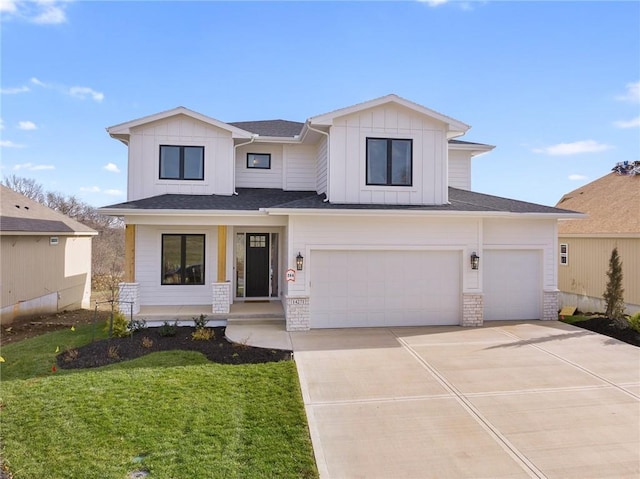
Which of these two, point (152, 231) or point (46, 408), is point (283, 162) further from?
point (46, 408)

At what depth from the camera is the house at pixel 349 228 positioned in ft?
35.1

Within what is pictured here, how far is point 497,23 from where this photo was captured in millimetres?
11383

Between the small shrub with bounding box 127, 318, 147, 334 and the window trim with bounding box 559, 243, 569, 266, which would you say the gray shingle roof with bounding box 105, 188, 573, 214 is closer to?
the small shrub with bounding box 127, 318, 147, 334

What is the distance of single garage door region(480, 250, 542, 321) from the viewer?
11.7m

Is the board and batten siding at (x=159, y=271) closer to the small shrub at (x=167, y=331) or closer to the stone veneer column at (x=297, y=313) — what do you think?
the small shrub at (x=167, y=331)

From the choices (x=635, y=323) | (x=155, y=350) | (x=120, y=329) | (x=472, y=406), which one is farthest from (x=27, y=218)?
(x=635, y=323)

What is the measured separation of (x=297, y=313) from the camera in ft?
34.1

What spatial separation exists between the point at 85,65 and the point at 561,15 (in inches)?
623

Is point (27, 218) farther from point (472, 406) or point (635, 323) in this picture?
point (635, 323)

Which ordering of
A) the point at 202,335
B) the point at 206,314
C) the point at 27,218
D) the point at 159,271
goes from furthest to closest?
1. the point at 27,218
2. the point at 159,271
3. the point at 206,314
4. the point at 202,335

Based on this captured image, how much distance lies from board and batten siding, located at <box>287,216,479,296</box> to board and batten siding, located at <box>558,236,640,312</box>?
669 centimetres

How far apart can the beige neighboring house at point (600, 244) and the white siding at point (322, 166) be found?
10578 millimetres

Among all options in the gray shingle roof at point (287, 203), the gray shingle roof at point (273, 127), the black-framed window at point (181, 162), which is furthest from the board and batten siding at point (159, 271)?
the gray shingle roof at point (273, 127)

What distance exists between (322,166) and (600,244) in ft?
36.3
